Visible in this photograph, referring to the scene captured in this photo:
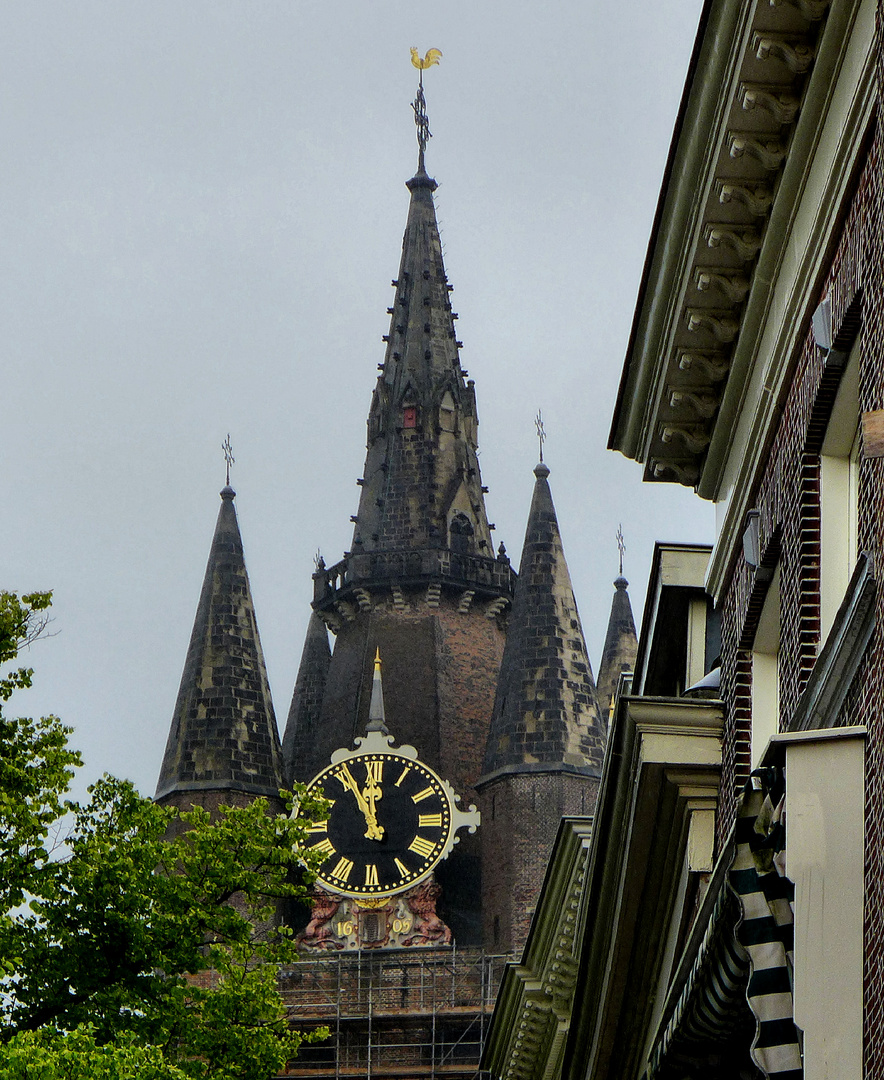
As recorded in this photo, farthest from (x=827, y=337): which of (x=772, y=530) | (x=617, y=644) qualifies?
(x=617, y=644)

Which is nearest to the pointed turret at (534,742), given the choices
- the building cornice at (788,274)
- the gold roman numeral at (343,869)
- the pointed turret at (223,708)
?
the gold roman numeral at (343,869)

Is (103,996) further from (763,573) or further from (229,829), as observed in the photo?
(763,573)

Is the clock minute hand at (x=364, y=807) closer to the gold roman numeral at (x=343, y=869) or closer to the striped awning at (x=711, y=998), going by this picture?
the gold roman numeral at (x=343, y=869)

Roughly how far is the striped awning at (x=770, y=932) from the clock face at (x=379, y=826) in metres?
62.4

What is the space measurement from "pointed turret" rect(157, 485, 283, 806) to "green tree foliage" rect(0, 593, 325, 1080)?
47122mm

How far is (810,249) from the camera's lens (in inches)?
498

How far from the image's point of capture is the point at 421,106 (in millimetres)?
96312

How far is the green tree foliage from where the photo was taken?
26.2 m

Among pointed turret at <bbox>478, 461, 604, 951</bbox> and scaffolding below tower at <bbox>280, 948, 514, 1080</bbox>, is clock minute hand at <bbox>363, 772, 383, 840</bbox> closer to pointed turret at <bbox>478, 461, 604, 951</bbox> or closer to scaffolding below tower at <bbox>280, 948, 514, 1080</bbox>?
scaffolding below tower at <bbox>280, 948, 514, 1080</bbox>

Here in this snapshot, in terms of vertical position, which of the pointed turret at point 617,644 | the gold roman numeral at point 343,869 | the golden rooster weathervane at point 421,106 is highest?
the golden rooster weathervane at point 421,106

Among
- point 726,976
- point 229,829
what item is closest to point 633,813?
point 726,976

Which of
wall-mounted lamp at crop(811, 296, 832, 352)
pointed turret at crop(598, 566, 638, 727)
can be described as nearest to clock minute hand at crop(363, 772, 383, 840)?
pointed turret at crop(598, 566, 638, 727)

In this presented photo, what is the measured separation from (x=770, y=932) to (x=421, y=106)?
87457mm

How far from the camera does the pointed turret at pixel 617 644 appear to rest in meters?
89.9
